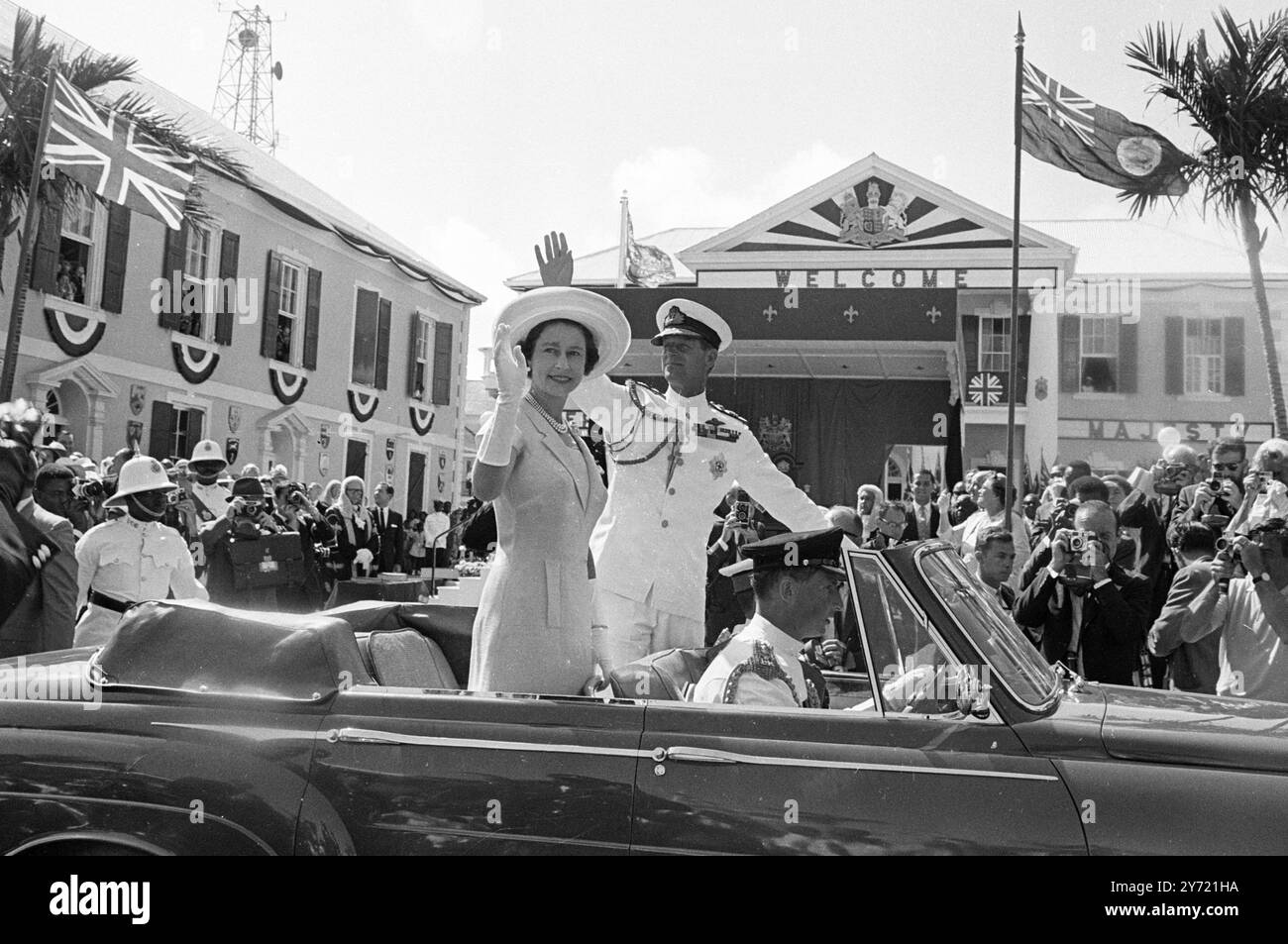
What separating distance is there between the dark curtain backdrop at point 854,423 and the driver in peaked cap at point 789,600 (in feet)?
59.6

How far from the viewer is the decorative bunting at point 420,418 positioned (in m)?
23.6

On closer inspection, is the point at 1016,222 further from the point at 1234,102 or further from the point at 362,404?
the point at 362,404

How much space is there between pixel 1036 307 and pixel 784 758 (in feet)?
60.8

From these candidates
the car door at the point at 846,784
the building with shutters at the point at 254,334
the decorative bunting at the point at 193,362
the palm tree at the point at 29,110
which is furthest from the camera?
the decorative bunting at the point at 193,362

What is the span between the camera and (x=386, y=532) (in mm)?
13516

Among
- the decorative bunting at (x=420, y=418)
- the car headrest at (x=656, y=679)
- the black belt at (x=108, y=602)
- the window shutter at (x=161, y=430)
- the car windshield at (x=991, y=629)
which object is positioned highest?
the decorative bunting at (x=420, y=418)

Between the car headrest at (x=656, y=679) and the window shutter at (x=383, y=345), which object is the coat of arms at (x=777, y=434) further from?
the car headrest at (x=656, y=679)

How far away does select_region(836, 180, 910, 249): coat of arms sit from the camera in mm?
24859

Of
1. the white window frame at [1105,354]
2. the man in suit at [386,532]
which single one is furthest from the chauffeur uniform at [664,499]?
the white window frame at [1105,354]

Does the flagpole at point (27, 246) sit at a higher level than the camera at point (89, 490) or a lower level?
higher

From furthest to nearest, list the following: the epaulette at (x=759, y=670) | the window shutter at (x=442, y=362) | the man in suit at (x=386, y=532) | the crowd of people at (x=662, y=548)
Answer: the window shutter at (x=442, y=362) < the man in suit at (x=386, y=532) < the crowd of people at (x=662, y=548) < the epaulette at (x=759, y=670)

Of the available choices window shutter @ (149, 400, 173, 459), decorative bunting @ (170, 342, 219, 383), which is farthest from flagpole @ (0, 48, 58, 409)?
decorative bunting @ (170, 342, 219, 383)

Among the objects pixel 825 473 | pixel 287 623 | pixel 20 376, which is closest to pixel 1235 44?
pixel 825 473

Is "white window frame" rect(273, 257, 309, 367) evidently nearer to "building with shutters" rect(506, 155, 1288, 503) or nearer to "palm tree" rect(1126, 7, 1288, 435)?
"building with shutters" rect(506, 155, 1288, 503)
